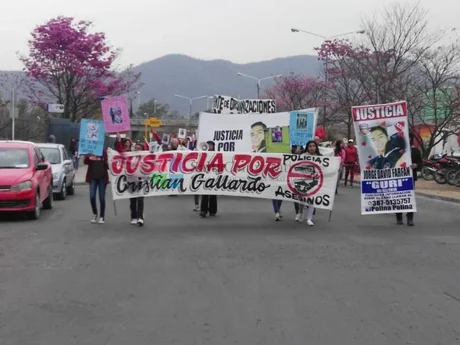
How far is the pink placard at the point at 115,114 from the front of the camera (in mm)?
16312

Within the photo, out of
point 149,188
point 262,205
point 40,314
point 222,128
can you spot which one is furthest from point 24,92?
point 40,314

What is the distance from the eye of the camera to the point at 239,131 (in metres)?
18.8

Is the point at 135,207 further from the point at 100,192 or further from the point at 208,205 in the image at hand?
the point at 208,205

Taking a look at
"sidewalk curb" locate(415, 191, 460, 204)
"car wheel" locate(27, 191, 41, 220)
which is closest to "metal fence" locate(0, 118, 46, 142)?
"car wheel" locate(27, 191, 41, 220)

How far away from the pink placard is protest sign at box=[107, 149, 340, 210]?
3416 millimetres

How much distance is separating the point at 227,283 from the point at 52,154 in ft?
42.4

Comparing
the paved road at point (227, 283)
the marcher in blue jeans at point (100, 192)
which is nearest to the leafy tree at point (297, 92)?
the marcher in blue jeans at point (100, 192)

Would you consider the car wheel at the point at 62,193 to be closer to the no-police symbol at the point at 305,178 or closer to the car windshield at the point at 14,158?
the car windshield at the point at 14,158

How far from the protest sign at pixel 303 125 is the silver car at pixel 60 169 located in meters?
6.72

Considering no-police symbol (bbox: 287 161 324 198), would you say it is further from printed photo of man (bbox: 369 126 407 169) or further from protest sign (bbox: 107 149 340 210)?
printed photo of man (bbox: 369 126 407 169)

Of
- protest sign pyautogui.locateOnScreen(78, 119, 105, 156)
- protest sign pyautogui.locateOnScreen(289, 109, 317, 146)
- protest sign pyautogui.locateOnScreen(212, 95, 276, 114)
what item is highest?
protest sign pyautogui.locateOnScreen(212, 95, 276, 114)

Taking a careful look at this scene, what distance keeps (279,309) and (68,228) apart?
22.2 ft

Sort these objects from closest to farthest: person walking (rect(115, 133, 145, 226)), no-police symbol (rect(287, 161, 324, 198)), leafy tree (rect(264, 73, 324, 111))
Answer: person walking (rect(115, 133, 145, 226)) → no-police symbol (rect(287, 161, 324, 198)) → leafy tree (rect(264, 73, 324, 111))

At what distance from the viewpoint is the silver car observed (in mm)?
18203
